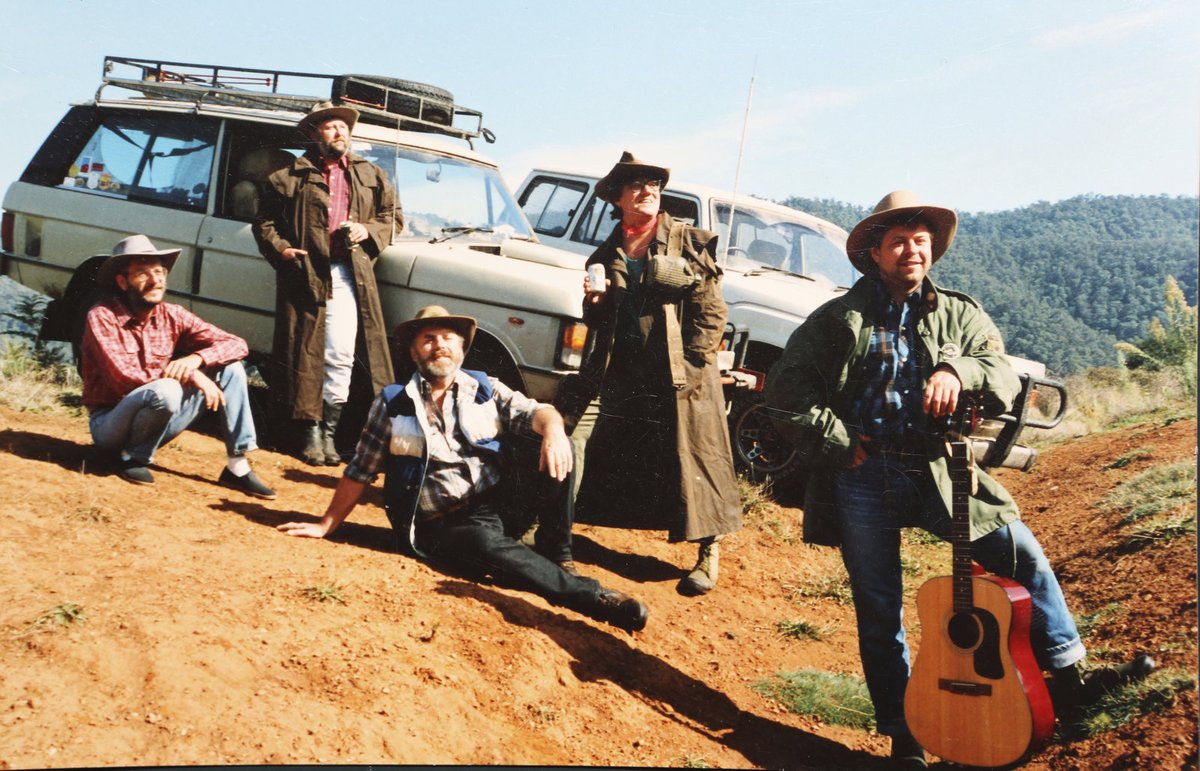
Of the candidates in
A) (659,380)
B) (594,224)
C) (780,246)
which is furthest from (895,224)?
(594,224)

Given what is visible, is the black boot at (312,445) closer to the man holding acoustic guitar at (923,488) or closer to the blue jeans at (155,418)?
the blue jeans at (155,418)

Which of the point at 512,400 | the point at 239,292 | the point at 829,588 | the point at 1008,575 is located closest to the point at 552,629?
the point at 512,400

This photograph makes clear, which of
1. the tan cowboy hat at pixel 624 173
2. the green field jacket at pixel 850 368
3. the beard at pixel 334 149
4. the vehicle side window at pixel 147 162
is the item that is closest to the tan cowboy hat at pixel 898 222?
the green field jacket at pixel 850 368

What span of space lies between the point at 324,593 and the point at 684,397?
1.76 meters

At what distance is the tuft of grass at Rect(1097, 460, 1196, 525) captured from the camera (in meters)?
3.70

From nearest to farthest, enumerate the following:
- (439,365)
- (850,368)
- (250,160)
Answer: (850,368), (439,365), (250,160)

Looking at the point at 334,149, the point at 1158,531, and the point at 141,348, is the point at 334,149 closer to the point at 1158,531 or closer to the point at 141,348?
the point at 141,348

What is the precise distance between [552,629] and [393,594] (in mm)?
599

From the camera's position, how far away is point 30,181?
4.76 meters

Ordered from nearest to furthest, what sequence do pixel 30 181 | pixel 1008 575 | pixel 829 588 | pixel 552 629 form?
pixel 1008 575 < pixel 552 629 < pixel 829 588 < pixel 30 181

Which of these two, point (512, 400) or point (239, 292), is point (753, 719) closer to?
point (512, 400)

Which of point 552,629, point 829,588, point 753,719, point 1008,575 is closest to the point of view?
point 1008,575

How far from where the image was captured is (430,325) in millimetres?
3793

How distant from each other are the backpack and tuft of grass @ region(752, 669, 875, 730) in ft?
10.3
